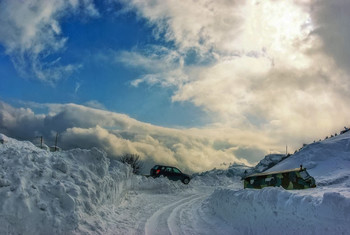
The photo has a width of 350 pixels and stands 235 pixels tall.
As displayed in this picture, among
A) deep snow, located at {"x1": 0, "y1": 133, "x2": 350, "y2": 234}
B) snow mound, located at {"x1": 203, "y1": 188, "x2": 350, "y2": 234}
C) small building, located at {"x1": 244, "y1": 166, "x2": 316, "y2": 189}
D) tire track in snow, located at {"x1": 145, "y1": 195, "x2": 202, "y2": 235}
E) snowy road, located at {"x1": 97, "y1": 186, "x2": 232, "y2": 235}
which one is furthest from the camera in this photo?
small building, located at {"x1": 244, "y1": 166, "x2": 316, "y2": 189}

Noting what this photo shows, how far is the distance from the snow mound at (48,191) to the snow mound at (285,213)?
496cm

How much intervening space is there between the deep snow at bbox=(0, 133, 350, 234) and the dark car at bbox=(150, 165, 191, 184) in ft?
43.2

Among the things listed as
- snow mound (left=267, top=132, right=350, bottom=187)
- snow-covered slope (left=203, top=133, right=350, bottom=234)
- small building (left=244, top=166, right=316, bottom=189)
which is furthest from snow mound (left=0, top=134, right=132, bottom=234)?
snow mound (left=267, top=132, right=350, bottom=187)

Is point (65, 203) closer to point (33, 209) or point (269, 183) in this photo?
point (33, 209)

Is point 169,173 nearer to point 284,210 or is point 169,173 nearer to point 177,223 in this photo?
point 177,223

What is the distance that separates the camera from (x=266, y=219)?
348 inches

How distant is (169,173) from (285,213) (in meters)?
21.6

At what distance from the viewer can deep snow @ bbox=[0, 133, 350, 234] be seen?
738 centimetres

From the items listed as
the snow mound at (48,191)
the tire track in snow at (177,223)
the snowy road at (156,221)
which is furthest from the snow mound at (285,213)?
the snow mound at (48,191)

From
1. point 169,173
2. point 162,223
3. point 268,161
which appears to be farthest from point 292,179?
point 268,161

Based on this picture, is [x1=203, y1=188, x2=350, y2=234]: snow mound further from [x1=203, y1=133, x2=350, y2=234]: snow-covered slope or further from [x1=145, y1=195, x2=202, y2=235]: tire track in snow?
[x1=145, y1=195, x2=202, y2=235]: tire track in snow

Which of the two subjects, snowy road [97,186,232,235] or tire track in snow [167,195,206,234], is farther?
tire track in snow [167,195,206,234]

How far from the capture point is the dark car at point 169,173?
28.8m

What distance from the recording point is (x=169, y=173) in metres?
29.2
